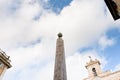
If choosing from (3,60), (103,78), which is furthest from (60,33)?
(103,78)

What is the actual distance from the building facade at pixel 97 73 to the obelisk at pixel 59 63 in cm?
1699

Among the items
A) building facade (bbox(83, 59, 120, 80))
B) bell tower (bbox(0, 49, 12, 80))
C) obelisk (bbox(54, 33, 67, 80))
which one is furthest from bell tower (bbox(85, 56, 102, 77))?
obelisk (bbox(54, 33, 67, 80))

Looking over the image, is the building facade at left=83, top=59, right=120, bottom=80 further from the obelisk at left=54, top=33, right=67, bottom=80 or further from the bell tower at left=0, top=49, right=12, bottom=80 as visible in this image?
the obelisk at left=54, top=33, right=67, bottom=80

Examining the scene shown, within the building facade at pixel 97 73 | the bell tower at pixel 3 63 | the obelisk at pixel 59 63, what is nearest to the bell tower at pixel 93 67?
the building facade at pixel 97 73

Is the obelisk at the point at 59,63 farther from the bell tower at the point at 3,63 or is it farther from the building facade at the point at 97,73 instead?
the building facade at the point at 97,73

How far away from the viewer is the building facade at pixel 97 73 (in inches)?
982

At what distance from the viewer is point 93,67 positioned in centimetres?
2728

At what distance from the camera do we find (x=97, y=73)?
2631cm

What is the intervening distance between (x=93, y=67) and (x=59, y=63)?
64.5 ft

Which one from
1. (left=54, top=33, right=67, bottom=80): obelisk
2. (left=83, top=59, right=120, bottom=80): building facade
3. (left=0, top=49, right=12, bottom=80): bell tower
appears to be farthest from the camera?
(left=83, top=59, right=120, bottom=80): building facade

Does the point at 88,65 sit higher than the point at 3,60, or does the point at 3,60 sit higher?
the point at 88,65

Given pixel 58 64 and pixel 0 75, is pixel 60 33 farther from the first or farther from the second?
pixel 0 75

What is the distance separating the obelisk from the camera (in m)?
7.94

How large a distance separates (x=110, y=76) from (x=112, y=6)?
17820 mm
